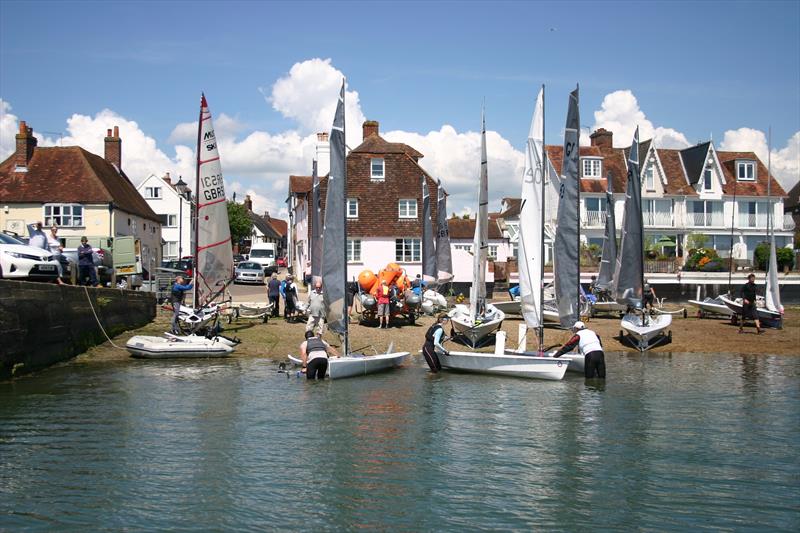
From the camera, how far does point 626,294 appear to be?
29.6 meters

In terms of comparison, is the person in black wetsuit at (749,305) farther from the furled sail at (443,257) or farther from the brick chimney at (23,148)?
the brick chimney at (23,148)

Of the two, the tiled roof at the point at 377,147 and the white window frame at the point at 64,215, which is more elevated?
the tiled roof at the point at 377,147

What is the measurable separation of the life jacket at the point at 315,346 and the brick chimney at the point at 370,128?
38.1 m

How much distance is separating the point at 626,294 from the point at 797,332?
885cm

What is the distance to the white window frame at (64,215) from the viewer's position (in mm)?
46969

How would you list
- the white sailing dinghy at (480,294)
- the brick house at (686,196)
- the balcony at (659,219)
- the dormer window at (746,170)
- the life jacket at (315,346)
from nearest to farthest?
the life jacket at (315,346)
the white sailing dinghy at (480,294)
the brick house at (686,196)
the balcony at (659,219)
the dormer window at (746,170)

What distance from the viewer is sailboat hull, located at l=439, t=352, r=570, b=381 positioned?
21.6 meters

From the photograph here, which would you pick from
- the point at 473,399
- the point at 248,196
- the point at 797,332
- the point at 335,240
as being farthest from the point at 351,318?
the point at 248,196

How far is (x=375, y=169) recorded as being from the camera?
52562 mm

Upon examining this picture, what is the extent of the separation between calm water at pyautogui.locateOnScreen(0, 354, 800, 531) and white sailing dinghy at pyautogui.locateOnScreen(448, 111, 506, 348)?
15.7 ft

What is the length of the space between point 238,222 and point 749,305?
7117 cm

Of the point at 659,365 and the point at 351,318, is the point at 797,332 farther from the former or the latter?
the point at 351,318

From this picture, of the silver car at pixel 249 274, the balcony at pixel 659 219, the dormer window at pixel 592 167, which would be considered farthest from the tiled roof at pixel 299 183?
the balcony at pixel 659 219

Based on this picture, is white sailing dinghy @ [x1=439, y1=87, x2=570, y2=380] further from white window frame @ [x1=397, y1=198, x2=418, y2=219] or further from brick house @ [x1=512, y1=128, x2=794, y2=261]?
brick house @ [x1=512, y1=128, x2=794, y2=261]
